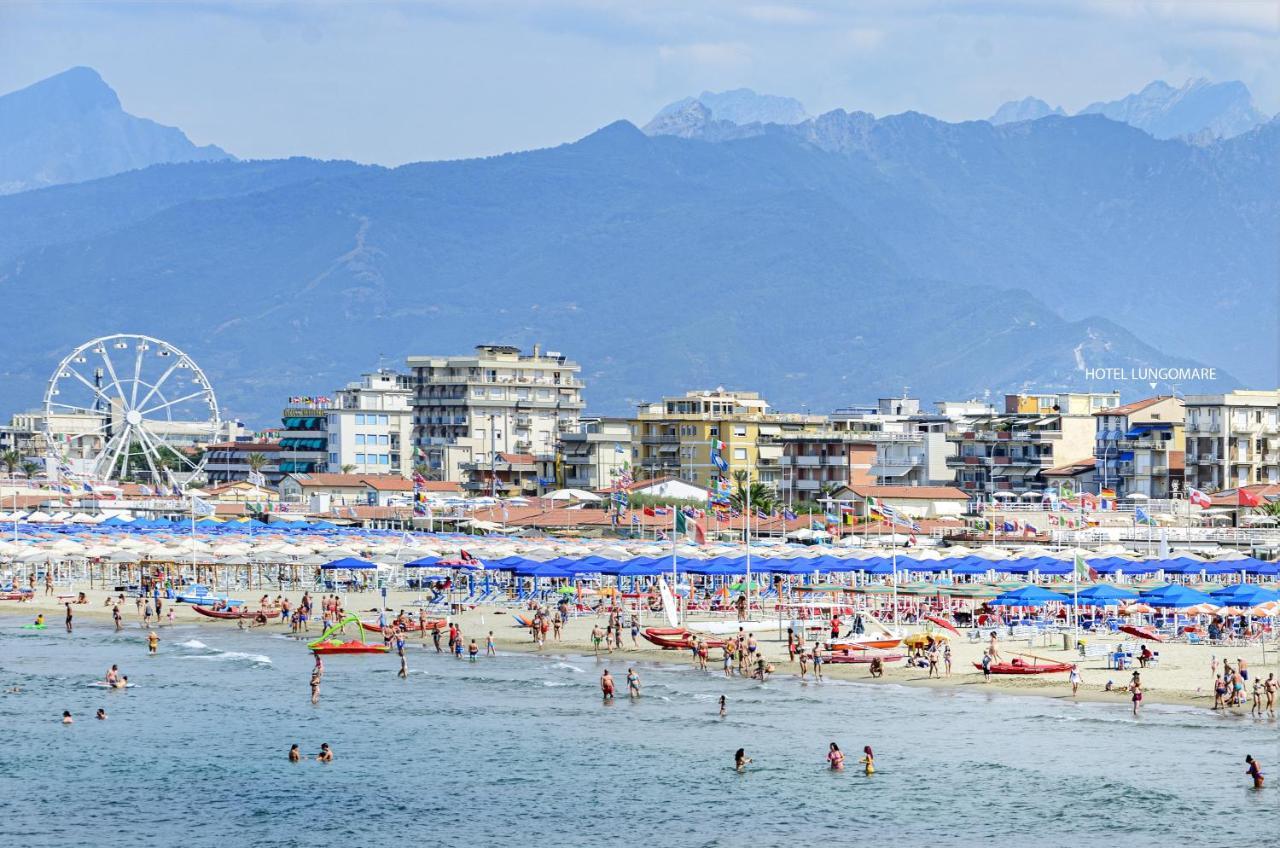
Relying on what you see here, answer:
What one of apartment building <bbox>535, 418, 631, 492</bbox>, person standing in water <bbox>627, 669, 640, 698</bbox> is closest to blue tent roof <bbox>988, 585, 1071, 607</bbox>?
person standing in water <bbox>627, 669, 640, 698</bbox>

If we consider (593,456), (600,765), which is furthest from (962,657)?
(593,456)

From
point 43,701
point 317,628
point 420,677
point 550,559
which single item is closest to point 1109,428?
point 550,559

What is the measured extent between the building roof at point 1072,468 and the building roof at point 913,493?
8.71 metres

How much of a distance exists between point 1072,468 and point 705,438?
30172 millimetres

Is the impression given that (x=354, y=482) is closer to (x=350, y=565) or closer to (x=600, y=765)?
(x=350, y=565)

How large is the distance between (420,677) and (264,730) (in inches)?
465

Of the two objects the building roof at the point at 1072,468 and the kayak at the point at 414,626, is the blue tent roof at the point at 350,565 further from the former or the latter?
the building roof at the point at 1072,468

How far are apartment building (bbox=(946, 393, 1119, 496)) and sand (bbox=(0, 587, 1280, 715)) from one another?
216ft

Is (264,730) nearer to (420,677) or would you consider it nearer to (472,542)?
(420,677)

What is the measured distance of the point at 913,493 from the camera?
14262 cm

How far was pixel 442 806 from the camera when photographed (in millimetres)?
51625

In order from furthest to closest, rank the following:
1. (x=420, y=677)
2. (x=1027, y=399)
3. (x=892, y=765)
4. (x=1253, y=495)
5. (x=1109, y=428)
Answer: (x=1027, y=399)
(x=1109, y=428)
(x=1253, y=495)
(x=420, y=677)
(x=892, y=765)

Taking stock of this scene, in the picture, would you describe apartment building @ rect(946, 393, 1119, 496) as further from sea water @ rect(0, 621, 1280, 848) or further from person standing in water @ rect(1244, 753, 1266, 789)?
person standing in water @ rect(1244, 753, 1266, 789)

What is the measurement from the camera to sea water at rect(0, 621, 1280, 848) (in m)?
48.6
